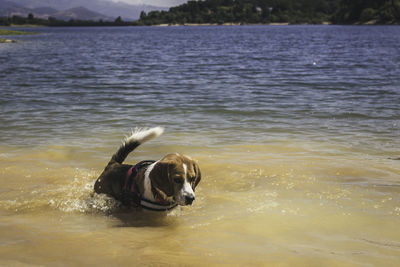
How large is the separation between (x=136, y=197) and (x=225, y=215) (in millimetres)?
1117

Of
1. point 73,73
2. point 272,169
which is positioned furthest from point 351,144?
point 73,73

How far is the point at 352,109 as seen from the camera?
12422 millimetres

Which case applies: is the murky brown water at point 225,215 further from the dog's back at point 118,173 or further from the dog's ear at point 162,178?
the dog's ear at point 162,178

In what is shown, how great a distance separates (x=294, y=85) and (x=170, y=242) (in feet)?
48.0

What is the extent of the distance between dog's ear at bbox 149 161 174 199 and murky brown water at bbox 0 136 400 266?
462 millimetres

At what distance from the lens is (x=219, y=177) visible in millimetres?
6816

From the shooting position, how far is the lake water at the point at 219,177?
4.11 meters

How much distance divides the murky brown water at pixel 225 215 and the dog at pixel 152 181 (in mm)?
231

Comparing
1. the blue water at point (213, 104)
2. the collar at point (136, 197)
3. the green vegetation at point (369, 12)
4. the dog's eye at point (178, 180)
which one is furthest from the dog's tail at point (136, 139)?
the green vegetation at point (369, 12)

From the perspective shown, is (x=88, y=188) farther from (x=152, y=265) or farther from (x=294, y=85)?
(x=294, y=85)

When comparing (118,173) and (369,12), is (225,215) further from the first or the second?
(369,12)

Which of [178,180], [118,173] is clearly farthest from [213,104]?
[178,180]

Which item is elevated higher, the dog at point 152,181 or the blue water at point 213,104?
the dog at point 152,181

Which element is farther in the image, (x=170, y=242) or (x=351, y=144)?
(x=351, y=144)
